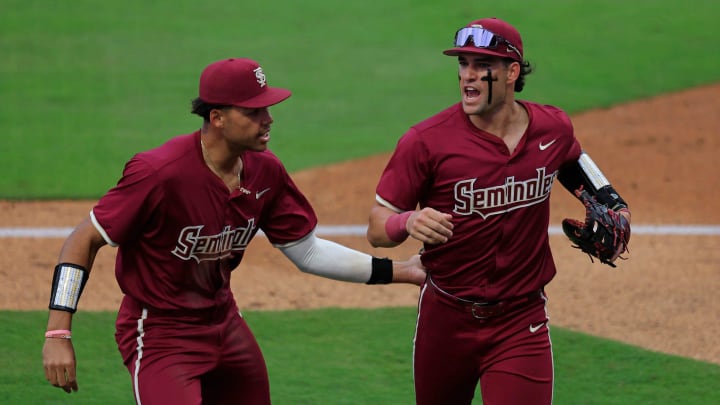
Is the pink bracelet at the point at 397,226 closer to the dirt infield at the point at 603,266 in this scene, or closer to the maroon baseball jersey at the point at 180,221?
the maroon baseball jersey at the point at 180,221

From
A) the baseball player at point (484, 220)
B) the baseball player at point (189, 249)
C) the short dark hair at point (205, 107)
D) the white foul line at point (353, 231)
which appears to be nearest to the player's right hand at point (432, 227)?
the baseball player at point (484, 220)

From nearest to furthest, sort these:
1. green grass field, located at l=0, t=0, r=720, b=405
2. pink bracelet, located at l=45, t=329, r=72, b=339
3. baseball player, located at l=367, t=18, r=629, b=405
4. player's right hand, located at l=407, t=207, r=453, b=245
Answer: player's right hand, located at l=407, t=207, r=453, b=245 → pink bracelet, located at l=45, t=329, r=72, b=339 → baseball player, located at l=367, t=18, r=629, b=405 → green grass field, located at l=0, t=0, r=720, b=405

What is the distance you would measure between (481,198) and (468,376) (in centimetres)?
84

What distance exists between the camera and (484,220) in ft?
17.4

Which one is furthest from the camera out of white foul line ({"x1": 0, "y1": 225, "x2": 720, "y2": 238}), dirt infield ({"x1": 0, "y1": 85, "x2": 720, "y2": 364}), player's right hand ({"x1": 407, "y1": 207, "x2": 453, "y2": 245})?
white foul line ({"x1": 0, "y1": 225, "x2": 720, "y2": 238})

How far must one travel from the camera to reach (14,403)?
7.14m

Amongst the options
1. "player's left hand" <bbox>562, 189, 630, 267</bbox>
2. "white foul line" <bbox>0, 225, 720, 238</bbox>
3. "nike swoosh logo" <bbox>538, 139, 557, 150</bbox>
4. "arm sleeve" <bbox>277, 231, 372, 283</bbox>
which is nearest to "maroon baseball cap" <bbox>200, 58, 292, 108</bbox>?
"arm sleeve" <bbox>277, 231, 372, 283</bbox>

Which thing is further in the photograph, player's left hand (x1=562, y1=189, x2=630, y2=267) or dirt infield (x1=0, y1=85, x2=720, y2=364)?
dirt infield (x1=0, y1=85, x2=720, y2=364)

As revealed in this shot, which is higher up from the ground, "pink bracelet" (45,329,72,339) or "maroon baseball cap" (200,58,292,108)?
"maroon baseball cap" (200,58,292,108)

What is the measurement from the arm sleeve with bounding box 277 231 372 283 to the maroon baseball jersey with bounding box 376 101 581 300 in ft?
1.45

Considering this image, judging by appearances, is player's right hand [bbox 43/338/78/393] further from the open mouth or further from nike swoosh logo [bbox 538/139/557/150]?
nike swoosh logo [bbox 538/139/557/150]

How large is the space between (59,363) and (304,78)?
1160 cm

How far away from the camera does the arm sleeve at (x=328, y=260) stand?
18.6ft

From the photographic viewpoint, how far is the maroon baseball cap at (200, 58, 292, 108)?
203 inches
